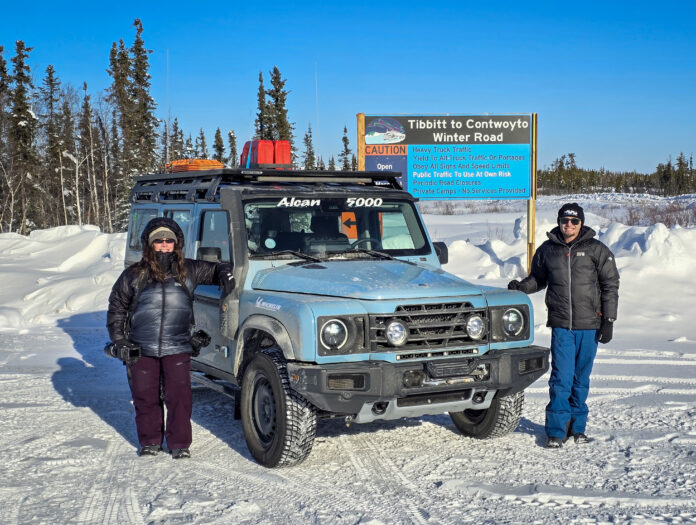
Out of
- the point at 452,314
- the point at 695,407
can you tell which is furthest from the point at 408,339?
the point at 695,407

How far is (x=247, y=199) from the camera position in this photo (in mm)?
6195

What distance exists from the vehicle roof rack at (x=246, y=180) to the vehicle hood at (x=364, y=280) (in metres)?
1.03

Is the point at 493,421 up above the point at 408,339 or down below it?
below

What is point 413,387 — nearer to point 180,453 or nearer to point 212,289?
point 180,453

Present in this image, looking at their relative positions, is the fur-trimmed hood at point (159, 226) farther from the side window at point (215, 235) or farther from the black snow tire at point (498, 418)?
the black snow tire at point (498, 418)

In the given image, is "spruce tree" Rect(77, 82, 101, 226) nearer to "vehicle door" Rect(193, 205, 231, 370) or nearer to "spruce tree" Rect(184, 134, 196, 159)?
"spruce tree" Rect(184, 134, 196, 159)

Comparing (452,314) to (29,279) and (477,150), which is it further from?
(29,279)

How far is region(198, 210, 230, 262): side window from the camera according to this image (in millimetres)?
6035

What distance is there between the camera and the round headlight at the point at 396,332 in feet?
16.7

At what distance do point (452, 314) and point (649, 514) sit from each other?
174 cm

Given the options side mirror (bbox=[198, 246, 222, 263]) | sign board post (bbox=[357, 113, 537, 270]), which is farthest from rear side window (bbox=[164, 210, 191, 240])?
sign board post (bbox=[357, 113, 537, 270])

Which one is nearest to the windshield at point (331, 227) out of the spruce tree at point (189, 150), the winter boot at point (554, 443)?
the winter boot at point (554, 443)

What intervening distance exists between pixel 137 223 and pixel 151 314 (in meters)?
2.92

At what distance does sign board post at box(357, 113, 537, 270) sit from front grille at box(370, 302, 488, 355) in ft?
31.2
